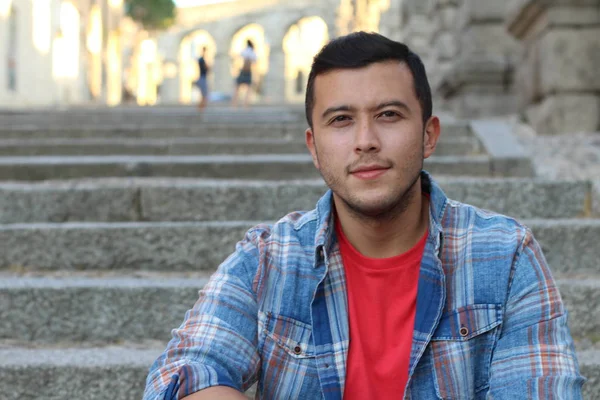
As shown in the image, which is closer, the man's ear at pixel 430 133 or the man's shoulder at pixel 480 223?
the man's shoulder at pixel 480 223

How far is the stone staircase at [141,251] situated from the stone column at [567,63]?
105 centimetres

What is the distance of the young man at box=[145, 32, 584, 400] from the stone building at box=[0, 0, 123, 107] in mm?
14690

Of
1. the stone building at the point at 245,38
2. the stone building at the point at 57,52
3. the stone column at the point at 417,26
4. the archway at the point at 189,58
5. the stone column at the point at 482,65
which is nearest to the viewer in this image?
the stone column at the point at 482,65

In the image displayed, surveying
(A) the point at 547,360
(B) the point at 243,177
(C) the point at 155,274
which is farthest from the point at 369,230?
(B) the point at 243,177

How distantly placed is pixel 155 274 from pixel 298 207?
856 millimetres

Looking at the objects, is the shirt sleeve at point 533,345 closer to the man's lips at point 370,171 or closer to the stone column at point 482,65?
the man's lips at point 370,171

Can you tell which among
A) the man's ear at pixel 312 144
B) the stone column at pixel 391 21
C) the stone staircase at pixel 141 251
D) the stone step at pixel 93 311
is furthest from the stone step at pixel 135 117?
the stone column at pixel 391 21

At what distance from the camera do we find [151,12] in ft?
132

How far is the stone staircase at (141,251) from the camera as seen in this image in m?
2.65

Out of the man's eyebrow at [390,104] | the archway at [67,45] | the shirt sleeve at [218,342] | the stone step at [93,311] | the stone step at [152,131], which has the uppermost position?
the archway at [67,45]

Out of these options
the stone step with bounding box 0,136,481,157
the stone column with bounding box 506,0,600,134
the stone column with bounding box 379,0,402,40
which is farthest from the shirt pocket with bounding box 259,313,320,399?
the stone column with bounding box 379,0,402,40

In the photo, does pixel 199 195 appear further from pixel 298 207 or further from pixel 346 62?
pixel 346 62

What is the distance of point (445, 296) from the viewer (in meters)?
1.69

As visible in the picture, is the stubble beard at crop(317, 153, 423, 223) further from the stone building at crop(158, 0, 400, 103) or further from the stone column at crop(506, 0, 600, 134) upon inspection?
the stone building at crop(158, 0, 400, 103)
